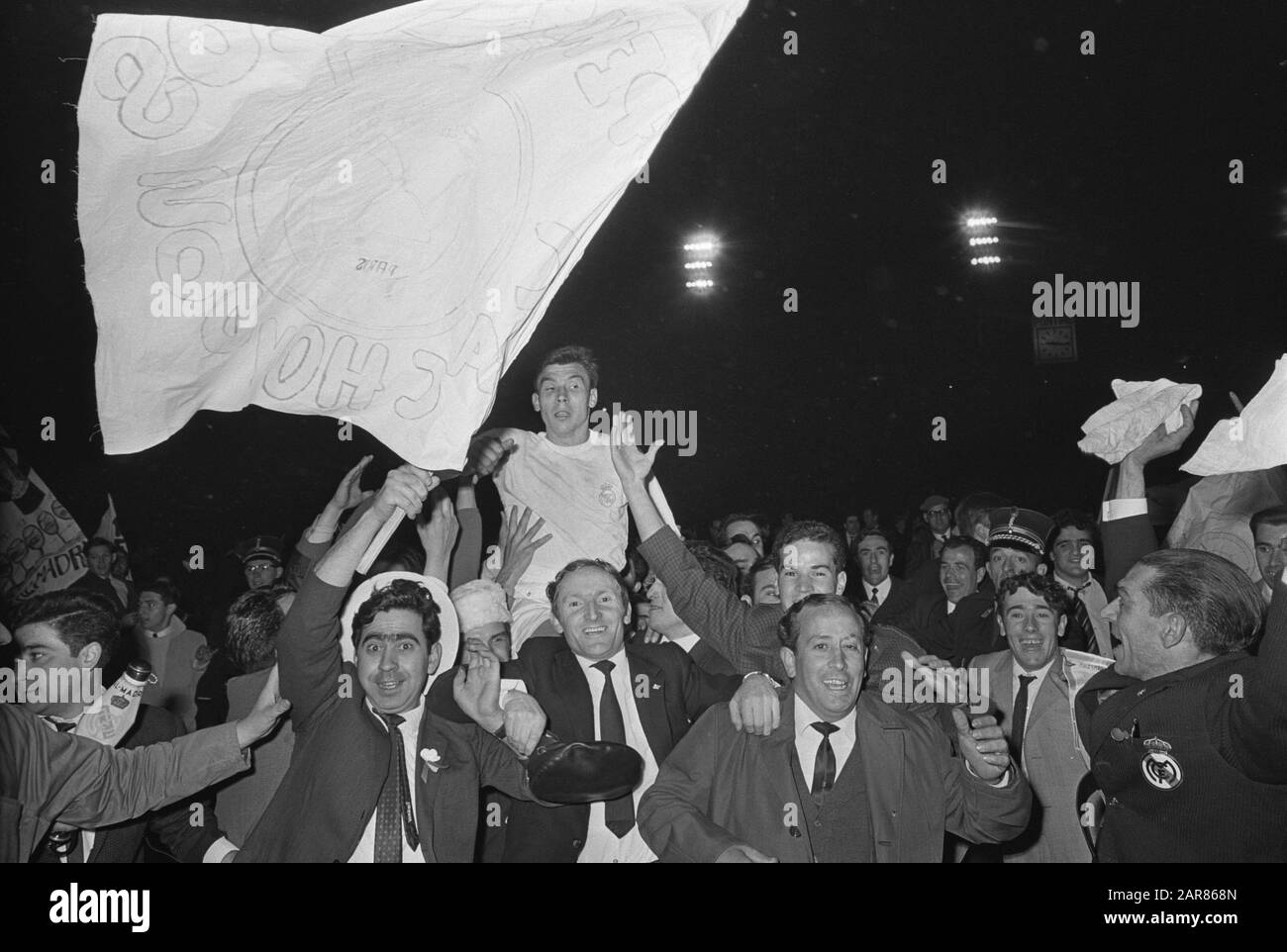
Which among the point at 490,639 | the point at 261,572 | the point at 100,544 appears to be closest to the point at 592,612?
the point at 490,639

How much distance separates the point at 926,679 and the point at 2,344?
5889 millimetres

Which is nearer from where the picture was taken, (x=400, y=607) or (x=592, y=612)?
(x=400, y=607)

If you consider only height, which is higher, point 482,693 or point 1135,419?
point 1135,419

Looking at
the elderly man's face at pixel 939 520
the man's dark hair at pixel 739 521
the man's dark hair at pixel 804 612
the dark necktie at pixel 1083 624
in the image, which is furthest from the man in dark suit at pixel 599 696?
the elderly man's face at pixel 939 520

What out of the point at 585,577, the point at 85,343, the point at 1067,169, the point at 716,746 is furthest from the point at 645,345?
the point at 716,746

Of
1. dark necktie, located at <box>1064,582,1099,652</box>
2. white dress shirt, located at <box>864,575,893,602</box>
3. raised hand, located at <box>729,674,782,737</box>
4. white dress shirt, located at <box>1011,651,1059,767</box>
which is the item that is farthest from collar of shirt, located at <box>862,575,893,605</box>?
raised hand, located at <box>729,674,782,737</box>

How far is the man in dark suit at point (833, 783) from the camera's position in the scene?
279cm

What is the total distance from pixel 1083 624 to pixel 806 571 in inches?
60.2

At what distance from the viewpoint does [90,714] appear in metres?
3.10

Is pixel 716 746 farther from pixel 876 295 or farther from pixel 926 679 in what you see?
pixel 876 295

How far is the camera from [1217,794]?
8.61 ft

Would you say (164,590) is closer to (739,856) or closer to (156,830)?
(156,830)

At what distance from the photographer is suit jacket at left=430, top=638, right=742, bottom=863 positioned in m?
3.18

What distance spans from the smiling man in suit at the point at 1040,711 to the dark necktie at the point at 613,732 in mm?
1126
